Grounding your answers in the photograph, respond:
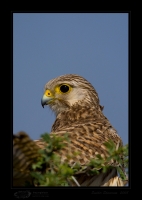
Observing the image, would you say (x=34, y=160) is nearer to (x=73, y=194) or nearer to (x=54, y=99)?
(x=73, y=194)

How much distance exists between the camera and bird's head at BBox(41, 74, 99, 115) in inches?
252

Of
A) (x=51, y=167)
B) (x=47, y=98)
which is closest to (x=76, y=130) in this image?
(x=47, y=98)

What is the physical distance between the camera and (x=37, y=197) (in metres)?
3.69

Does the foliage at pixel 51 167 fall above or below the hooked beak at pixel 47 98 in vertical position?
below

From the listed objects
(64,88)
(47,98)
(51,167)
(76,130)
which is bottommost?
(51,167)

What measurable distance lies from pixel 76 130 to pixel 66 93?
1376 millimetres

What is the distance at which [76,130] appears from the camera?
5113mm

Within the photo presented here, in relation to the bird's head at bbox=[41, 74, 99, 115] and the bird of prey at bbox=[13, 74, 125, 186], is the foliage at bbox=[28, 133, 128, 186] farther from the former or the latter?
the bird's head at bbox=[41, 74, 99, 115]

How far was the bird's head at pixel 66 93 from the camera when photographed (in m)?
6.40

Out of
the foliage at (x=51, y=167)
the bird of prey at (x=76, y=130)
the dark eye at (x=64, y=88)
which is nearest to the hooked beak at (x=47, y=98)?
the bird of prey at (x=76, y=130)

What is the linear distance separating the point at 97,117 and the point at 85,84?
0.60 metres

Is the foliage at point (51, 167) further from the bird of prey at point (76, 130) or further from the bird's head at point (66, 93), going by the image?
the bird's head at point (66, 93)

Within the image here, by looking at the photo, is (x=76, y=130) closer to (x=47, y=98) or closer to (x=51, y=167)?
(x=47, y=98)
